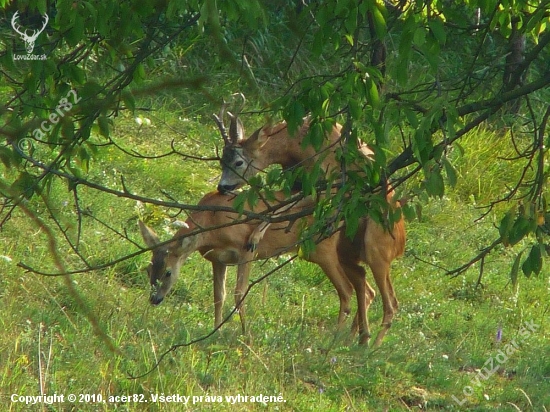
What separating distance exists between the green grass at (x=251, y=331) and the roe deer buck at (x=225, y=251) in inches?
8.2

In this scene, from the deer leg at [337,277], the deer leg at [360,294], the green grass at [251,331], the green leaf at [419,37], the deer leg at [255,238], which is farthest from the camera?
the deer leg at [337,277]

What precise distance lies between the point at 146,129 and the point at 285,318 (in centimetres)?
489

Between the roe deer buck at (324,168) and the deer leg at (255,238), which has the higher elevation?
the roe deer buck at (324,168)

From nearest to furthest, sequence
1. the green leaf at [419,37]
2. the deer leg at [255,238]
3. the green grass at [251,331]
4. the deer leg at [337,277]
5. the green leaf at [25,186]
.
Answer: the green leaf at [419,37], the green leaf at [25,186], the green grass at [251,331], the deer leg at [255,238], the deer leg at [337,277]

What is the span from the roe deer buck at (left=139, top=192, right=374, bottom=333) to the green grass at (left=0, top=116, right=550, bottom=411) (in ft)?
0.68

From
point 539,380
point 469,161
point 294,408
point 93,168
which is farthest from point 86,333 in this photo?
point 469,161

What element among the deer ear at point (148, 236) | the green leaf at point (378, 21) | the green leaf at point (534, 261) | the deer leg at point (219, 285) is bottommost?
the green leaf at point (534, 261)

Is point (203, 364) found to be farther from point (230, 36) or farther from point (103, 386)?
point (230, 36)

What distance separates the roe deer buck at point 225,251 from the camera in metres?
8.27

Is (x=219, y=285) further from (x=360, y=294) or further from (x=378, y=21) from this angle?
(x=378, y=21)

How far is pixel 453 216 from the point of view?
39.3 ft

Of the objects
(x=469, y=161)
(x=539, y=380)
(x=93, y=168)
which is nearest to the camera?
(x=539, y=380)

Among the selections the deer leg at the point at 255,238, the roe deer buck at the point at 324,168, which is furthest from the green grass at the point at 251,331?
the deer leg at the point at 255,238

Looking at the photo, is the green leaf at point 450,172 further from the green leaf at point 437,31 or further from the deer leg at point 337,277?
the deer leg at point 337,277
